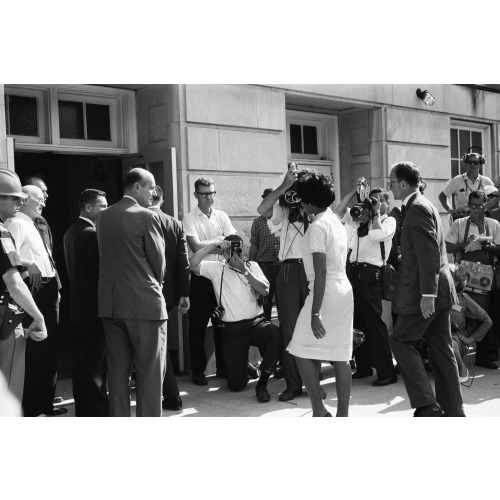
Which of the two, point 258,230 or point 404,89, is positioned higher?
point 404,89

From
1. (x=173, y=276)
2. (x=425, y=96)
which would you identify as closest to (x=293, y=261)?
(x=173, y=276)

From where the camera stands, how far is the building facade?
729cm

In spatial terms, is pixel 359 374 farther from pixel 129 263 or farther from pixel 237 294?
pixel 129 263

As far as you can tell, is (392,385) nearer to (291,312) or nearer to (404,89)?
(291,312)

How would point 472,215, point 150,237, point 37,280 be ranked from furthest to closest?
point 472,215 → point 37,280 → point 150,237

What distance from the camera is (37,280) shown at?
17.9 ft

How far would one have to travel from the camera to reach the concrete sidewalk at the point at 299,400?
6.05 metres

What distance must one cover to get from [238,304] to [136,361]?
1784mm

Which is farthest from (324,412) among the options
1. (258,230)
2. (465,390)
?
(258,230)

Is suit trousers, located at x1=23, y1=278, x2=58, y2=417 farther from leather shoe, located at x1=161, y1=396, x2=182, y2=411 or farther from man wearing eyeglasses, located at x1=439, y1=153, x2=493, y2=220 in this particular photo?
man wearing eyeglasses, located at x1=439, y1=153, x2=493, y2=220

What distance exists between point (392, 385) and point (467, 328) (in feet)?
3.84

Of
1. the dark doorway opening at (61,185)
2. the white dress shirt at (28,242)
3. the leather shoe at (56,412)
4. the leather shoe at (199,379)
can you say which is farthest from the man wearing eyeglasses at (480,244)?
the dark doorway opening at (61,185)

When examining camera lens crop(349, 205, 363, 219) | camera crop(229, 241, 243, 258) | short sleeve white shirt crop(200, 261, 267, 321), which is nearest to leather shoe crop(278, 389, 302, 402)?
short sleeve white shirt crop(200, 261, 267, 321)

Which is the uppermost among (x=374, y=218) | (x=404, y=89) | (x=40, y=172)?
(x=404, y=89)
